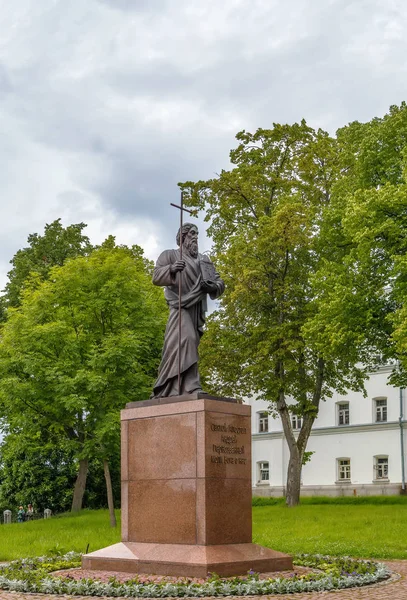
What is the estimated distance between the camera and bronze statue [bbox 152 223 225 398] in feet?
46.0

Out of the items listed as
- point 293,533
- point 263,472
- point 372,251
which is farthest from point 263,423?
point 293,533

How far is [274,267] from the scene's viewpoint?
Result: 113ft

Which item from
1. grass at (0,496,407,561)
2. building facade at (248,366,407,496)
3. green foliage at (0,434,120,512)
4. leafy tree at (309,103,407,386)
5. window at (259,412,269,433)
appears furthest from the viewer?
window at (259,412,269,433)

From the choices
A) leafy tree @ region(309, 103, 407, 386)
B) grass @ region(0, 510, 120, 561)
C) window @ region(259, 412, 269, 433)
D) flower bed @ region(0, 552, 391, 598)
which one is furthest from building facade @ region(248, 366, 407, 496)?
flower bed @ region(0, 552, 391, 598)

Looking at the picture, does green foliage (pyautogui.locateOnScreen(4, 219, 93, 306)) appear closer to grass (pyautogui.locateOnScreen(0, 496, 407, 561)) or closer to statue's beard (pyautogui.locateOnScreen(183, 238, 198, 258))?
grass (pyautogui.locateOnScreen(0, 496, 407, 561))

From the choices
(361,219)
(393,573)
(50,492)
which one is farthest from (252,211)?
(393,573)

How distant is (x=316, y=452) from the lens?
5203 centimetres

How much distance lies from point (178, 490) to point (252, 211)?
2447cm

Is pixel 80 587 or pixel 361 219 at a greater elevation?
pixel 361 219

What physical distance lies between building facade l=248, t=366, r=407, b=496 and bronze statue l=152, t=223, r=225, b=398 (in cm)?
3496

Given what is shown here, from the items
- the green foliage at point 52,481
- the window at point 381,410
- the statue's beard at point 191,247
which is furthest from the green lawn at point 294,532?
the window at point 381,410

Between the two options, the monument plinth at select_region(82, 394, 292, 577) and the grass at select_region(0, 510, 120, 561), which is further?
the grass at select_region(0, 510, 120, 561)

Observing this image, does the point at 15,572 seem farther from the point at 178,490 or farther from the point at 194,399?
the point at 194,399

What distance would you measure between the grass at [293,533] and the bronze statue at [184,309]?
4765 millimetres
